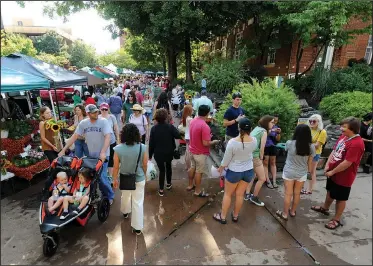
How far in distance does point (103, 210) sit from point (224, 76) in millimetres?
9689

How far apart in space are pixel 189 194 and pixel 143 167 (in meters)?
1.55

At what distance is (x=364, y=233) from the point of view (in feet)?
11.6

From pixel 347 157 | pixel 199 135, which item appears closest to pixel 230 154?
pixel 199 135

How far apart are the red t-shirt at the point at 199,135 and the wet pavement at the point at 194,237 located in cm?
99

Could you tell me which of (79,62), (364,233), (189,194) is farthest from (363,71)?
(79,62)

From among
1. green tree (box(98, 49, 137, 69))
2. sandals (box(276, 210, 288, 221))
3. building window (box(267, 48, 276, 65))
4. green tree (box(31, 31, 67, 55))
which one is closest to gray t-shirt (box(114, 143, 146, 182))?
Result: sandals (box(276, 210, 288, 221))

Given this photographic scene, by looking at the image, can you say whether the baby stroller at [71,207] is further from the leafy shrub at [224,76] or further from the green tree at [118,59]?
the green tree at [118,59]

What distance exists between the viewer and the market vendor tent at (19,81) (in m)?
4.42

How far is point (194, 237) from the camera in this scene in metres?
3.46

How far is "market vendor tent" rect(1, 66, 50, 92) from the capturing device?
4.42 metres

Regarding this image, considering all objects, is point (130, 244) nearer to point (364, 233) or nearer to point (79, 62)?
point (364, 233)

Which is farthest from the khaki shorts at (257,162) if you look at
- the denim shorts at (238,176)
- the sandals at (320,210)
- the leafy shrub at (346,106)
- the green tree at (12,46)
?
the green tree at (12,46)

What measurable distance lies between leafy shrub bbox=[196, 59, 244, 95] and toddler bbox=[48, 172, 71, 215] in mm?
9639

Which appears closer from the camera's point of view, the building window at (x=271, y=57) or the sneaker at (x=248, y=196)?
the sneaker at (x=248, y=196)
